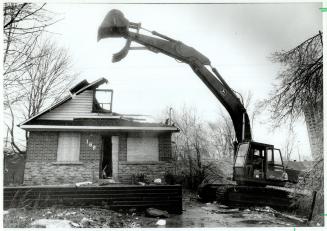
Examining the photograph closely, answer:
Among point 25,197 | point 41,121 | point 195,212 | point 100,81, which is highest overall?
point 100,81

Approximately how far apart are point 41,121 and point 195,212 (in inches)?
306

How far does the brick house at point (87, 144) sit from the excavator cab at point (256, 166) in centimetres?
419

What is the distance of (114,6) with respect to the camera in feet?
22.5

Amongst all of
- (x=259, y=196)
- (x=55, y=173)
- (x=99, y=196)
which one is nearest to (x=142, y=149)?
(x=55, y=173)

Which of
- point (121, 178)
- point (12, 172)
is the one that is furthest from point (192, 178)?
point (12, 172)

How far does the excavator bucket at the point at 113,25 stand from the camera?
7113 mm

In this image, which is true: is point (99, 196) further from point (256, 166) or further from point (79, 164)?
point (256, 166)

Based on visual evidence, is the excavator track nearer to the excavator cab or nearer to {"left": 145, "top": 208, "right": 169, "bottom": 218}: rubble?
the excavator cab

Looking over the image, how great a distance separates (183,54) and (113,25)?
2651mm

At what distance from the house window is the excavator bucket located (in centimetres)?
697

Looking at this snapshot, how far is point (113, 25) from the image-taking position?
7.26 meters

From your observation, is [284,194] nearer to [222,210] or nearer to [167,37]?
[222,210]

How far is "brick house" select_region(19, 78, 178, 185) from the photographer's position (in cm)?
1276

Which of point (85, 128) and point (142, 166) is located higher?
point (85, 128)
